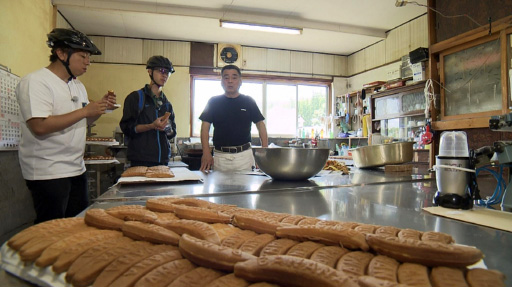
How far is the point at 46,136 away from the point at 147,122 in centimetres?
90

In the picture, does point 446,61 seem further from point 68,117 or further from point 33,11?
point 33,11

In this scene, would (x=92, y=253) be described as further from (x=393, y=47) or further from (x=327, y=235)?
(x=393, y=47)

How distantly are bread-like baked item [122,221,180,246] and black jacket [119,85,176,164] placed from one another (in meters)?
1.98

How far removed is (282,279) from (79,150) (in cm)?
188

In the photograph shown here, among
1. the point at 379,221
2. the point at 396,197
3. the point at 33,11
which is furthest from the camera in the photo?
the point at 33,11

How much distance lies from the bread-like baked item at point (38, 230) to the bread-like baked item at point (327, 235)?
20.8 inches

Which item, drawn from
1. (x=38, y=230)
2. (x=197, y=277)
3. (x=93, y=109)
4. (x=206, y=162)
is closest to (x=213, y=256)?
(x=197, y=277)

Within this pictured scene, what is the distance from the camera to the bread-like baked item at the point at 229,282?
41 centimetres

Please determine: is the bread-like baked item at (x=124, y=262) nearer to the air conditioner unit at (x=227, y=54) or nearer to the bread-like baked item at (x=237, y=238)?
the bread-like baked item at (x=237, y=238)

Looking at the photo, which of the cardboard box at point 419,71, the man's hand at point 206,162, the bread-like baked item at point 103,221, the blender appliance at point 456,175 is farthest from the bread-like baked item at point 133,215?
the cardboard box at point 419,71

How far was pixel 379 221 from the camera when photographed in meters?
0.80

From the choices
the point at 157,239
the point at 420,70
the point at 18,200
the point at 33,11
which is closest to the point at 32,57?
the point at 33,11

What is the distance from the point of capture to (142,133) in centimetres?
247

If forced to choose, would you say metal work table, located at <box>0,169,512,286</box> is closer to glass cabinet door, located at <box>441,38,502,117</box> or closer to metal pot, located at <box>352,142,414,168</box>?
metal pot, located at <box>352,142,414,168</box>
